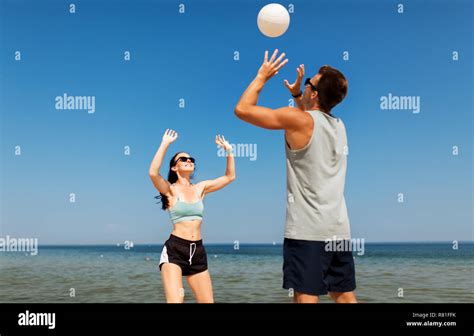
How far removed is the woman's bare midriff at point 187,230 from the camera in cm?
607

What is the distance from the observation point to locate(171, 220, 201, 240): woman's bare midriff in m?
6.07

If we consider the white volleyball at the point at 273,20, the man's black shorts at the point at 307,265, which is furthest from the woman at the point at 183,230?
the man's black shorts at the point at 307,265

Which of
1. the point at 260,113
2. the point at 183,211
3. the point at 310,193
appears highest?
the point at 260,113

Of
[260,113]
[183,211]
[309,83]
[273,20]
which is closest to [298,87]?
[309,83]

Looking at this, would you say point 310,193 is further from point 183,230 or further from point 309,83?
point 183,230

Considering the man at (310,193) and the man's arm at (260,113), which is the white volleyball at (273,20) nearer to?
the man at (310,193)

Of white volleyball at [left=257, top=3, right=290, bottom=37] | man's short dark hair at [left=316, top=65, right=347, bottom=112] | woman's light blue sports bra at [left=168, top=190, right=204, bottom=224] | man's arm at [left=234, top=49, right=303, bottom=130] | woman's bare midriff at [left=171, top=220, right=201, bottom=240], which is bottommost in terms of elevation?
woman's bare midriff at [left=171, top=220, right=201, bottom=240]

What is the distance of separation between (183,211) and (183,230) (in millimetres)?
229

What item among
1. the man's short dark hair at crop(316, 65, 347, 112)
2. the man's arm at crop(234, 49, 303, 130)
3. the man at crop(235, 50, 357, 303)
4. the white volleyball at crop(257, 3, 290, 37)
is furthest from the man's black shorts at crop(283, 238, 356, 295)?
the white volleyball at crop(257, 3, 290, 37)

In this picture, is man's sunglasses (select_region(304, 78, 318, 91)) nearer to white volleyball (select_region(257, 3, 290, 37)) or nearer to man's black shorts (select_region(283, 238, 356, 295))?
man's black shorts (select_region(283, 238, 356, 295))

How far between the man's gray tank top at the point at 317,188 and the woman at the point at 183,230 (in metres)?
2.31

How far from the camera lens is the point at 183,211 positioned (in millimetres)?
6098

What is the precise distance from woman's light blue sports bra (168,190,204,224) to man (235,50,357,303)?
2.31 meters
